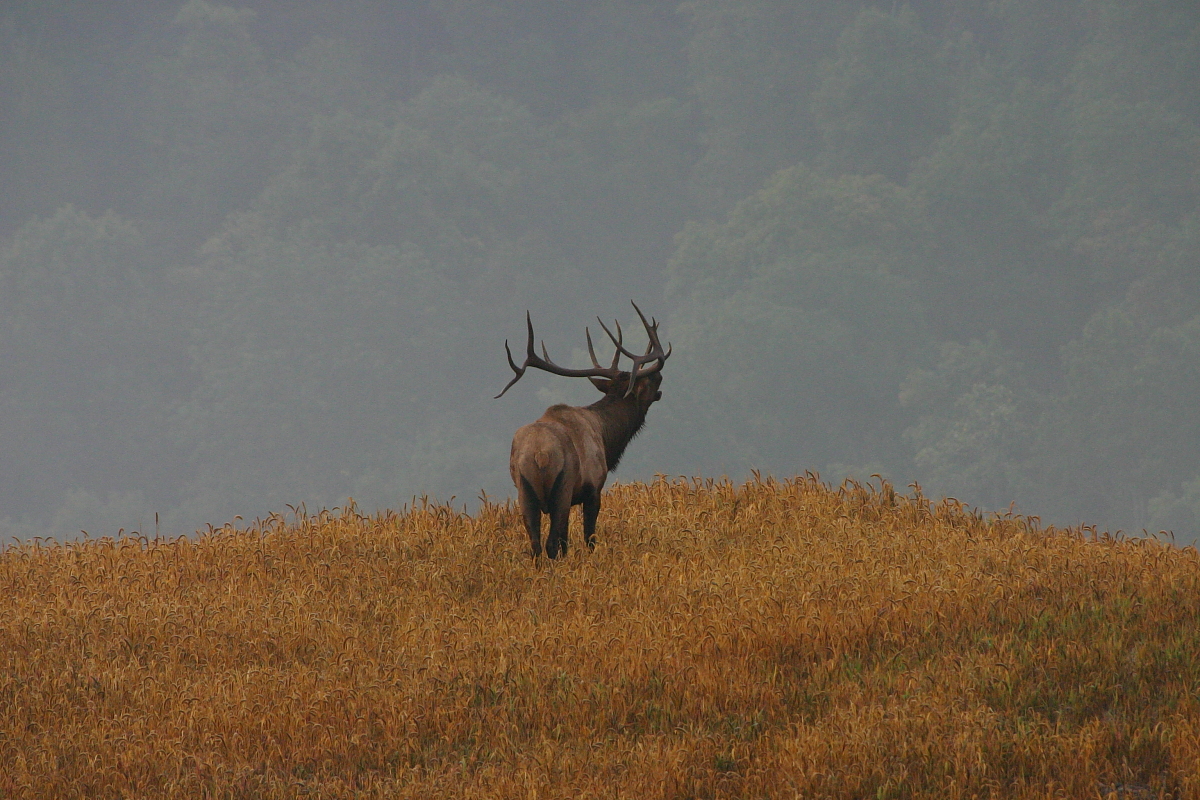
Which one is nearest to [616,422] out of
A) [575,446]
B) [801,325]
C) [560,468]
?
[575,446]

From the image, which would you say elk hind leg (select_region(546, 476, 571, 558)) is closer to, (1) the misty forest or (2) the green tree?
(1) the misty forest

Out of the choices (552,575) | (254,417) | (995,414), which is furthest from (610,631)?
→ (254,417)

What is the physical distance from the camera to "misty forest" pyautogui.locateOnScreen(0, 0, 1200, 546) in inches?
3533

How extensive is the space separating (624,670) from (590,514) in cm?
366

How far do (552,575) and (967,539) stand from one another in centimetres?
378

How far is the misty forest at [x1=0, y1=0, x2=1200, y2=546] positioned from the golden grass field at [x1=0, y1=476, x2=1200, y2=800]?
160 feet

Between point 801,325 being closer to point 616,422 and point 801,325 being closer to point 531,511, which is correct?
point 616,422

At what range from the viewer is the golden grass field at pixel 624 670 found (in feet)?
21.5

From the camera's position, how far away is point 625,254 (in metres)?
154

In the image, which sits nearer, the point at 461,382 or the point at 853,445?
the point at 853,445

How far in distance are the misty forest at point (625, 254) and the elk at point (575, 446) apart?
4656 centimetres

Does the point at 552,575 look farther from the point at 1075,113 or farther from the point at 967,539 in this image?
the point at 1075,113

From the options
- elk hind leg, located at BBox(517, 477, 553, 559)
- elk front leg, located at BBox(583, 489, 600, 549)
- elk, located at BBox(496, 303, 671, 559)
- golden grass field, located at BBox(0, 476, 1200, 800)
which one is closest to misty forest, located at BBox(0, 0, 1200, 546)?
elk, located at BBox(496, 303, 671, 559)

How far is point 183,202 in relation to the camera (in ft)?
522
